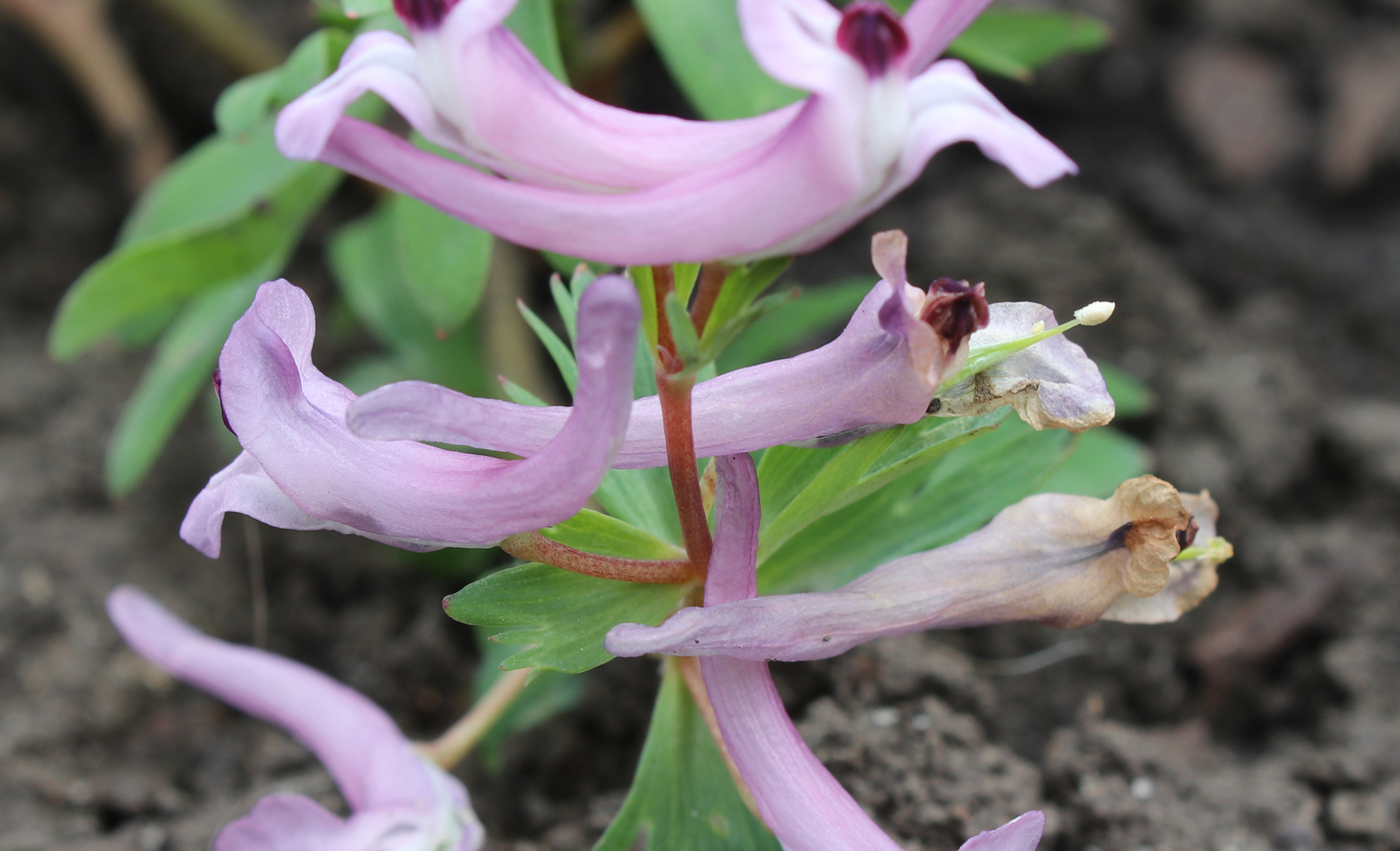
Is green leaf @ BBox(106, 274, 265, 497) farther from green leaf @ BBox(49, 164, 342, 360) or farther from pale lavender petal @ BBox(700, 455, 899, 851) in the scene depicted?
pale lavender petal @ BBox(700, 455, 899, 851)

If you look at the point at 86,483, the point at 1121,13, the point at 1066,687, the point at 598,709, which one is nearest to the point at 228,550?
the point at 86,483

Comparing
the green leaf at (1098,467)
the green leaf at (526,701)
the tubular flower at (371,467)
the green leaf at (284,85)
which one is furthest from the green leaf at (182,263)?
the green leaf at (1098,467)

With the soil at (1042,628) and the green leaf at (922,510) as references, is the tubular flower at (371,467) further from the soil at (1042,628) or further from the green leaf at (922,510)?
the soil at (1042,628)

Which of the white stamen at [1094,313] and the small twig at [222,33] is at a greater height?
the small twig at [222,33]

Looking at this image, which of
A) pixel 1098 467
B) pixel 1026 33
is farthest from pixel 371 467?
pixel 1026 33

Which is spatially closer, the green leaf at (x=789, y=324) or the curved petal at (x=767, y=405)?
the curved petal at (x=767, y=405)
